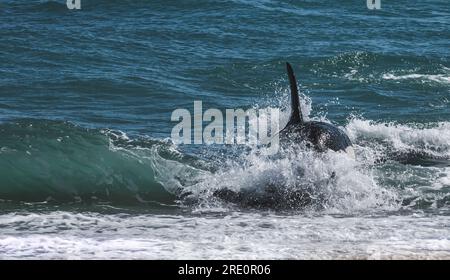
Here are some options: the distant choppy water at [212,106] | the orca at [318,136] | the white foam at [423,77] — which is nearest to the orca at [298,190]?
the orca at [318,136]

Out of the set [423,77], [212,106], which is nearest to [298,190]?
[212,106]

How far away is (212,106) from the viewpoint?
62.6 ft

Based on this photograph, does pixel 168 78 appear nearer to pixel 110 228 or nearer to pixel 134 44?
pixel 134 44

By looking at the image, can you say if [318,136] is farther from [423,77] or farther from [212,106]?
[423,77]

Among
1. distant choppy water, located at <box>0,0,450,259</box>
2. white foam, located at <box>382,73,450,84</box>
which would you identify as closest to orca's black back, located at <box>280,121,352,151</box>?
distant choppy water, located at <box>0,0,450,259</box>

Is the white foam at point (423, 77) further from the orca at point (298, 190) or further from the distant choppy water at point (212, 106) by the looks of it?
the orca at point (298, 190)

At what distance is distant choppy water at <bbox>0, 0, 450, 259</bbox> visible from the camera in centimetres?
1059

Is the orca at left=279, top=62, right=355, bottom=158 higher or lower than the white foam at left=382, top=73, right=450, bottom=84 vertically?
higher

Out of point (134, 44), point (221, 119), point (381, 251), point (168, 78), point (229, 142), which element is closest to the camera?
point (381, 251)

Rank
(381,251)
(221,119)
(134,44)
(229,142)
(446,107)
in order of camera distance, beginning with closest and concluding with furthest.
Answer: (381,251) → (229,142) → (221,119) → (446,107) → (134,44)

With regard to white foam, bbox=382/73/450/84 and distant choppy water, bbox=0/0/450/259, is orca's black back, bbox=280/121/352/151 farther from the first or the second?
white foam, bbox=382/73/450/84

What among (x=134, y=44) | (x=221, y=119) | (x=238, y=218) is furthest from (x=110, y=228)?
(x=134, y=44)
